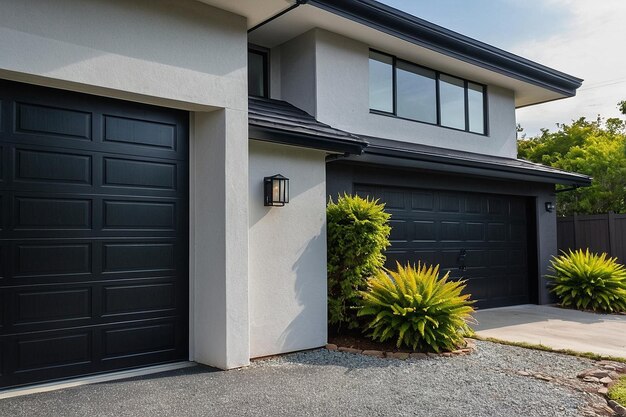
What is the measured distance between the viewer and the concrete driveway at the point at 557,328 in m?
7.82

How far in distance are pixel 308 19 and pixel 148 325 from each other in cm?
549

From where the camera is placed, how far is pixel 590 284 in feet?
37.9

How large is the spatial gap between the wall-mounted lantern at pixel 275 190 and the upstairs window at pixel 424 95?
385 centimetres

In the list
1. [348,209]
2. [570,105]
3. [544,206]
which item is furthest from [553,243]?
[570,105]

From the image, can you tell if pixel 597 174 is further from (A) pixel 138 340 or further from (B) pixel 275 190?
(A) pixel 138 340

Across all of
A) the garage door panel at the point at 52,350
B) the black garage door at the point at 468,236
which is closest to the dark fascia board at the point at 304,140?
the black garage door at the point at 468,236

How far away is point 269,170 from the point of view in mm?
7031

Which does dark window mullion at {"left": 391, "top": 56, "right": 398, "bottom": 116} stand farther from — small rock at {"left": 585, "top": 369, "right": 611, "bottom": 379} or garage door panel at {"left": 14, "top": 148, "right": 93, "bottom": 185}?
garage door panel at {"left": 14, "top": 148, "right": 93, "bottom": 185}

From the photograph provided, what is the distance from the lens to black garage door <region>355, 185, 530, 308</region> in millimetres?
9969

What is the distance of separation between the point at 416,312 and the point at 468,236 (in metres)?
4.61

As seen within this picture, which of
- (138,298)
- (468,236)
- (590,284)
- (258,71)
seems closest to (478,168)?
(468,236)

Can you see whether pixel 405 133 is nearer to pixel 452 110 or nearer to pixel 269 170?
pixel 452 110

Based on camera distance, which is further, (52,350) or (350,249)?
(350,249)

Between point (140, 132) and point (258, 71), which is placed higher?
point (258, 71)
